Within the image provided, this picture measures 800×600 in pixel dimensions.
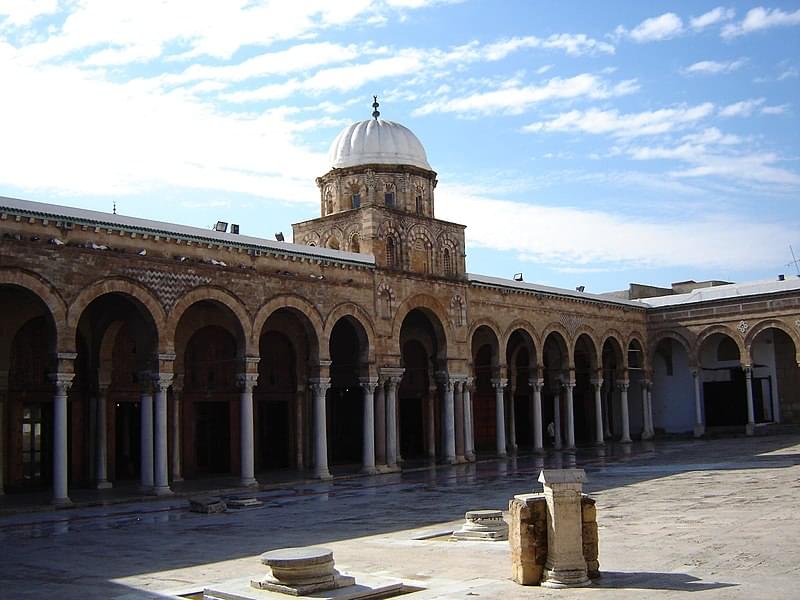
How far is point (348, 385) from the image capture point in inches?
1097

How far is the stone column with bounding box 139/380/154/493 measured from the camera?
770 inches

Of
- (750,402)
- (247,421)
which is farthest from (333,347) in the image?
(750,402)

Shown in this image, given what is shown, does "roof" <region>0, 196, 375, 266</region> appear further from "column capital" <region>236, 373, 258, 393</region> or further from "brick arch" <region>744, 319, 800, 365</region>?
"brick arch" <region>744, 319, 800, 365</region>

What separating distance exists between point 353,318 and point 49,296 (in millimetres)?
8793

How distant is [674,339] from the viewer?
36938mm

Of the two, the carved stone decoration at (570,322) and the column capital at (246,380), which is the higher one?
the carved stone decoration at (570,322)

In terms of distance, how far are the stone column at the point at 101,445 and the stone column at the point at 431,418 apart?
10939 millimetres

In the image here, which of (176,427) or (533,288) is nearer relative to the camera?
(176,427)

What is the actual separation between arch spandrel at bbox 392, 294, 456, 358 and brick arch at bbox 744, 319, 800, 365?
13164mm

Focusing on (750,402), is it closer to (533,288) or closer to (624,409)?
(624,409)

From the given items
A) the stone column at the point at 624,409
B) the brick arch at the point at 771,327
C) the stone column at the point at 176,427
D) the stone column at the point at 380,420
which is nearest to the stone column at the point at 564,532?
the stone column at the point at 176,427

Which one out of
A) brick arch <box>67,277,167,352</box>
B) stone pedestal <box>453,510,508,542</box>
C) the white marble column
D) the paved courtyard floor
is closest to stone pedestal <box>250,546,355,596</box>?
the paved courtyard floor

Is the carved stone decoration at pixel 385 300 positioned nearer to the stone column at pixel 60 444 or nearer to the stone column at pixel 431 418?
the stone column at pixel 431 418

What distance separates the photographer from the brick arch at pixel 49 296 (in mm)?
16938
